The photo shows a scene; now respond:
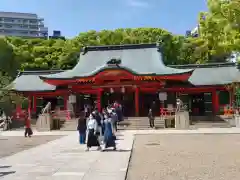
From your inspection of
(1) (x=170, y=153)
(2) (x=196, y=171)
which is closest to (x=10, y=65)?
(1) (x=170, y=153)

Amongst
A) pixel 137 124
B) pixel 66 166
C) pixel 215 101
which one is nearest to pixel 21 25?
pixel 215 101

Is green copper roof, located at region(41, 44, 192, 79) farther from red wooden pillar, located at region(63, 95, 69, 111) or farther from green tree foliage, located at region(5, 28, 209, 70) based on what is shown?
green tree foliage, located at region(5, 28, 209, 70)

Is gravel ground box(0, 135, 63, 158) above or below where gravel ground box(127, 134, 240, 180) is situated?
below

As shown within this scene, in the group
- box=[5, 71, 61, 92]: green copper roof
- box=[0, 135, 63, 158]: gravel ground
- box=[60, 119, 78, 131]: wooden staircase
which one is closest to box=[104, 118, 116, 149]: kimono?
box=[0, 135, 63, 158]: gravel ground

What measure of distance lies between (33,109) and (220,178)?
30.2 m

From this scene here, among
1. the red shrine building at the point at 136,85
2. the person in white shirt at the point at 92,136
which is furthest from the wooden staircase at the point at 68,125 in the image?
the person in white shirt at the point at 92,136

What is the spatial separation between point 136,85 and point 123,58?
22.5 ft

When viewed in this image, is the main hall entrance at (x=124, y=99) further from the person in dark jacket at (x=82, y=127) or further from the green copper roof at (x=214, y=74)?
the person in dark jacket at (x=82, y=127)

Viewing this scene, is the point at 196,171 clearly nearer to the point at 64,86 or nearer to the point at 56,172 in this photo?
the point at 56,172

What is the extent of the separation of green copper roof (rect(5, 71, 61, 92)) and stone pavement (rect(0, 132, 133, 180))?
22194mm

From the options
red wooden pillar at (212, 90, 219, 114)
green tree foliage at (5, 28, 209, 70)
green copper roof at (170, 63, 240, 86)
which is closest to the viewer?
red wooden pillar at (212, 90, 219, 114)

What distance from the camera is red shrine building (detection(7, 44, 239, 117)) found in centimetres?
3095

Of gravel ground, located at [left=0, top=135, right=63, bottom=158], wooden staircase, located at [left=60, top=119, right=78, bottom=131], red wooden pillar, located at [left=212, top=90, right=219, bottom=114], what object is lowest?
gravel ground, located at [left=0, top=135, right=63, bottom=158]

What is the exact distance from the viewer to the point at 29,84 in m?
38.2
